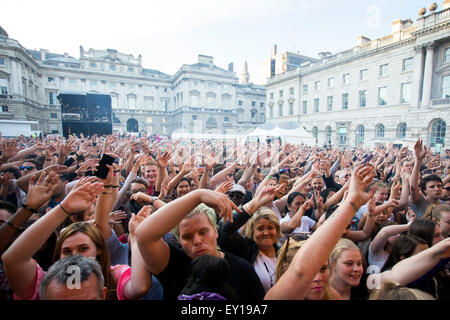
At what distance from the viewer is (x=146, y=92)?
55156mm

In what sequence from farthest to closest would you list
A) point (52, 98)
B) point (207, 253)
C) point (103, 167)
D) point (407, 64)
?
point (52, 98) → point (407, 64) → point (103, 167) → point (207, 253)

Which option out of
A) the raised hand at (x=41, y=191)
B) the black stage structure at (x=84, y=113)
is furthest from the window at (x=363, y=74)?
the raised hand at (x=41, y=191)

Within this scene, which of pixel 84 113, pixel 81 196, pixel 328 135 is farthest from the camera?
pixel 328 135

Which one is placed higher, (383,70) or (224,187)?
(383,70)

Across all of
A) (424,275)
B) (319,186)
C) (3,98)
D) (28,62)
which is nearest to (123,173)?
(319,186)

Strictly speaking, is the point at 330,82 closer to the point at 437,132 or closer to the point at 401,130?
the point at 401,130

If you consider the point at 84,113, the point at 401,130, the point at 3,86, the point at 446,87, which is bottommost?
the point at 401,130

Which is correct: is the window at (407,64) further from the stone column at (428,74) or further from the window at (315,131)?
the window at (315,131)

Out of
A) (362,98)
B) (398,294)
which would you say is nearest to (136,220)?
(398,294)

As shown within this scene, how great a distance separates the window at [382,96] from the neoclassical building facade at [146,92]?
2948cm

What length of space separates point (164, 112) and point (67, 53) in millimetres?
25976

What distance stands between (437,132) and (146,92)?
179ft

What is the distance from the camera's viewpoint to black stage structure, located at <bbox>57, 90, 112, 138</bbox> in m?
18.3

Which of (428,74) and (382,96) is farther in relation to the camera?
(382,96)
